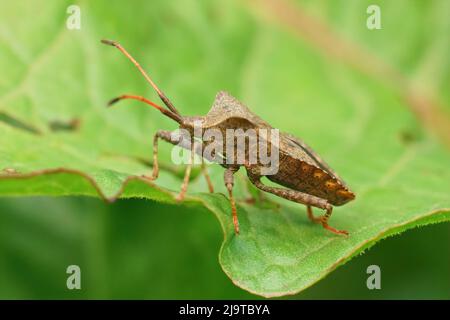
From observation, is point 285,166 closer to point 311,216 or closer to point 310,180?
point 310,180

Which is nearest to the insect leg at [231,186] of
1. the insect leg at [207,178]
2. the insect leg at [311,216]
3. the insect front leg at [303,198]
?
the insect front leg at [303,198]

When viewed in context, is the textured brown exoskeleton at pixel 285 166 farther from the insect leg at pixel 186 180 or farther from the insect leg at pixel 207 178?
the insect leg at pixel 207 178

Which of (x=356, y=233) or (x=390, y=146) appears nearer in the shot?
(x=356, y=233)

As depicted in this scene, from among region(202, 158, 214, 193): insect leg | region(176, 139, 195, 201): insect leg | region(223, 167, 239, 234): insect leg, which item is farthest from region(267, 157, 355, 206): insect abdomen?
region(176, 139, 195, 201): insect leg

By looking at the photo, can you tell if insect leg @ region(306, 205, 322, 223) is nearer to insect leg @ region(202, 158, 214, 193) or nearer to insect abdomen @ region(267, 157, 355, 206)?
insect abdomen @ region(267, 157, 355, 206)

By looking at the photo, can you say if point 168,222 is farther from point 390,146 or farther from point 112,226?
point 390,146

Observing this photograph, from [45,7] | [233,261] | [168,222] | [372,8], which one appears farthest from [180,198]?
[372,8]

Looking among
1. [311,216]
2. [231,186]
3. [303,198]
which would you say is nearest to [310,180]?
[303,198]
